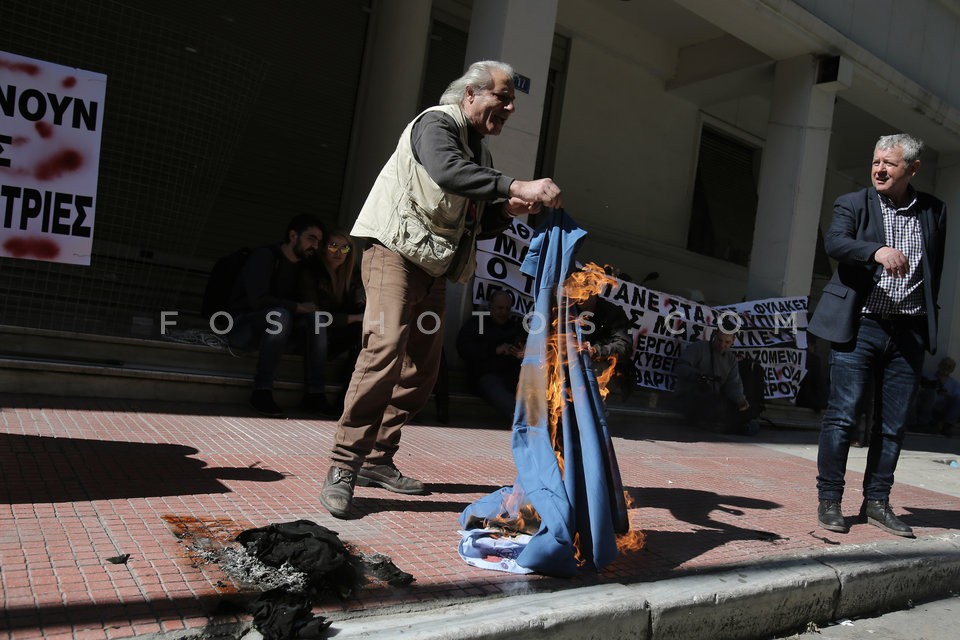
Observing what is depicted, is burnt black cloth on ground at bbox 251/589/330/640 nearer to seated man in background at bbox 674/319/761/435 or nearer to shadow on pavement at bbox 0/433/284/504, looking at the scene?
shadow on pavement at bbox 0/433/284/504

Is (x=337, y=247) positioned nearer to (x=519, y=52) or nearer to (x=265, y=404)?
(x=265, y=404)

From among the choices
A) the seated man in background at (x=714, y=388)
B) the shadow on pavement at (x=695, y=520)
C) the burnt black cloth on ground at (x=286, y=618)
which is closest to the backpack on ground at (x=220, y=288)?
the shadow on pavement at (x=695, y=520)

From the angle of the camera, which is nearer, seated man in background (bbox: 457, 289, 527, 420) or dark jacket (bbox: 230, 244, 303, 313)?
dark jacket (bbox: 230, 244, 303, 313)

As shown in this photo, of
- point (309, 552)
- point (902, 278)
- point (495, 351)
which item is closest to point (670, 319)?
point (495, 351)

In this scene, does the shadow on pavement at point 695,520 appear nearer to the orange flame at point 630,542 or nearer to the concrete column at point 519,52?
the orange flame at point 630,542

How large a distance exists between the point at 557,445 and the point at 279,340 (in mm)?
3098

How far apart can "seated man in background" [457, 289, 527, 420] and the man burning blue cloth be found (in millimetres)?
3393

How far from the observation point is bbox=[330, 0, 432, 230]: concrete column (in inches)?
357

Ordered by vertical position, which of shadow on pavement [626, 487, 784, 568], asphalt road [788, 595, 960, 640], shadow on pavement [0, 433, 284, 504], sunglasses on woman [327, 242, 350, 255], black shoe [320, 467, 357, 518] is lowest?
asphalt road [788, 595, 960, 640]

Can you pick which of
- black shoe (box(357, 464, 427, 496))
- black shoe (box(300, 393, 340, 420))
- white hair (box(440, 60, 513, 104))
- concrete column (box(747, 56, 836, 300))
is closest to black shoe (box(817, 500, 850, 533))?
black shoe (box(357, 464, 427, 496))

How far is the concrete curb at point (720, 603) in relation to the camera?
239cm

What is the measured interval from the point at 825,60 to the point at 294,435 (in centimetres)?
909

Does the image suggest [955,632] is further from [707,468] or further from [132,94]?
[132,94]

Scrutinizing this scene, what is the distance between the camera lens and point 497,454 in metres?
5.51
